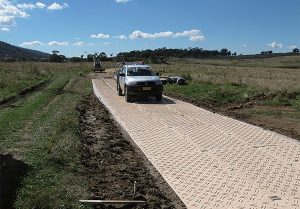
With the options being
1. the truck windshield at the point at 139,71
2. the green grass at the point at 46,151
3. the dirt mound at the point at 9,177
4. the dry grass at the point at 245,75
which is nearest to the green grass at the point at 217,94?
the dry grass at the point at 245,75

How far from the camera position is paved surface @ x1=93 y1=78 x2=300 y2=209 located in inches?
281

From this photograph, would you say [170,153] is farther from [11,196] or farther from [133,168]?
[11,196]

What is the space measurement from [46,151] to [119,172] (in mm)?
1819

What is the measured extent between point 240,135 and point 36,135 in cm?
516

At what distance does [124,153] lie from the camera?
10430mm

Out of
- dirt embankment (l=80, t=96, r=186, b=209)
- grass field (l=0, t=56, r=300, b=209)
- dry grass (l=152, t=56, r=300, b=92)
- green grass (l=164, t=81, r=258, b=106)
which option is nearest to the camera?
grass field (l=0, t=56, r=300, b=209)

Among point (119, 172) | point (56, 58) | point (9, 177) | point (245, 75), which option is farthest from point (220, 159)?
point (56, 58)

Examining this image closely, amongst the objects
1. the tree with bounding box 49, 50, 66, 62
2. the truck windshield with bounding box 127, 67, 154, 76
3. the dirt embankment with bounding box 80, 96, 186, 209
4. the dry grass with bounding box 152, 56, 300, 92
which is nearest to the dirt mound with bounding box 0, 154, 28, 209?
the dirt embankment with bounding box 80, 96, 186, 209

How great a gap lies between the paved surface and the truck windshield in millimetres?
7057

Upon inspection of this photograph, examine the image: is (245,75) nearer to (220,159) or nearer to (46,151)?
(220,159)

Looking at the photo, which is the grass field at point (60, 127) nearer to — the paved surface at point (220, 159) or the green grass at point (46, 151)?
the green grass at point (46, 151)

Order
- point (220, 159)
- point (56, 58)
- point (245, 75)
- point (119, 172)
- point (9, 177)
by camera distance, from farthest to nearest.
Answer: point (56, 58)
point (245, 75)
point (220, 159)
point (119, 172)
point (9, 177)

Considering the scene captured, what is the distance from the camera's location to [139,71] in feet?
76.1

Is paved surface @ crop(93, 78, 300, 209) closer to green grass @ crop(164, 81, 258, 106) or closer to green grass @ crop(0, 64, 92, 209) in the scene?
green grass @ crop(0, 64, 92, 209)
